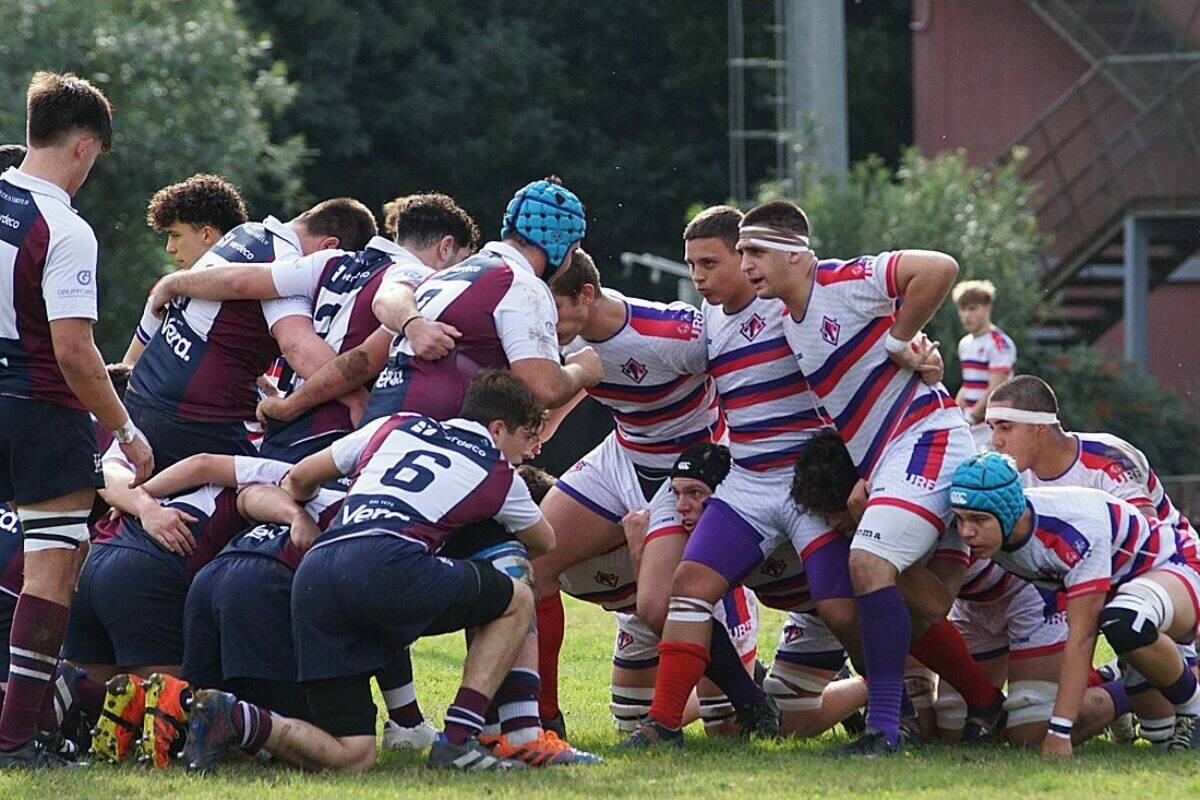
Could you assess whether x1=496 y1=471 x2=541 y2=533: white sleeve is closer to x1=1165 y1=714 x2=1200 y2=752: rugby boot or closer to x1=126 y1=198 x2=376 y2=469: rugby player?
x1=126 y1=198 x2=376 y2=469: rugby player

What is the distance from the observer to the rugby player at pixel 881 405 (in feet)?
21.1

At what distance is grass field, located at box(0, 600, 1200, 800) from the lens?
5.57 m

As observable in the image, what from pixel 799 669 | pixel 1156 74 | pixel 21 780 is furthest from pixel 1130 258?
pixel 21 780

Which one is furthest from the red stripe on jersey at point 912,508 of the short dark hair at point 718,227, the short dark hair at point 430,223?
the short dark hair at point 430,223

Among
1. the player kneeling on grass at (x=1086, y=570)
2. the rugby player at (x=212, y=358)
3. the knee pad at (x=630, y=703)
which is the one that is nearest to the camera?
the player kneeling on grass at (x=1086, y=570)

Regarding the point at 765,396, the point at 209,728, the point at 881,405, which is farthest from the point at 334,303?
the point at 881,405

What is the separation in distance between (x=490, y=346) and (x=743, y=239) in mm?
1058

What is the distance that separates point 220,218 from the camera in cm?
746

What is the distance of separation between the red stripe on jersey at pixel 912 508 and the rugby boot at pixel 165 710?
2518 millimetres

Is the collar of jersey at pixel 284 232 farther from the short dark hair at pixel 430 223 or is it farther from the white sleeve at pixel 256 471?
the white sleeve at pixel 256 471

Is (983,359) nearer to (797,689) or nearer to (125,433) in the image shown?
(797,689)

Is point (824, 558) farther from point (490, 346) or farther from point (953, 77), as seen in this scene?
point (953, 77)

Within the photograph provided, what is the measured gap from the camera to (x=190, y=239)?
7.48m

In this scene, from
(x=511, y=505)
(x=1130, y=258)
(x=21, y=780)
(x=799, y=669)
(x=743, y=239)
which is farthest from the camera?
(x=1130, y=258)
